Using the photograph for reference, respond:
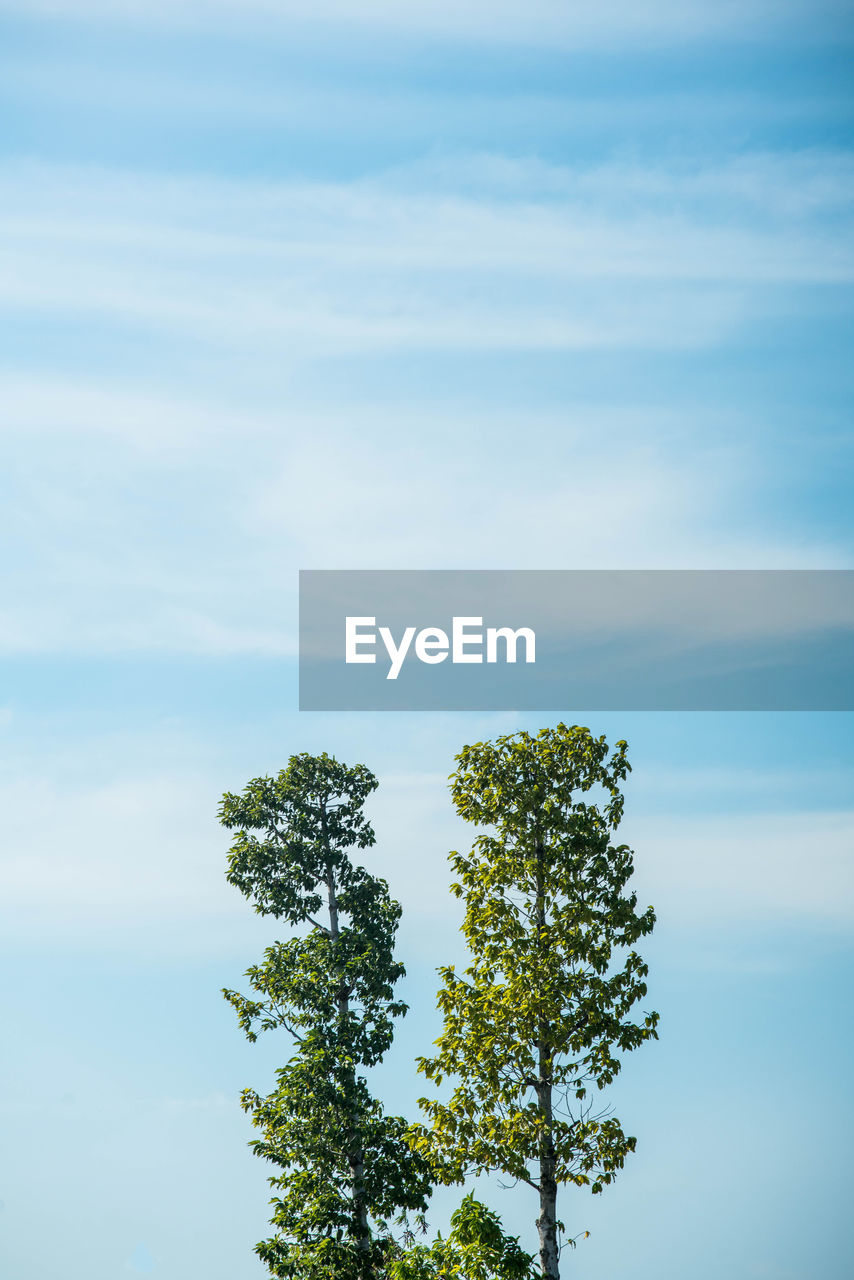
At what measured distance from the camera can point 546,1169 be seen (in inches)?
821

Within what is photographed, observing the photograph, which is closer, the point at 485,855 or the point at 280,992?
the point at 485,855

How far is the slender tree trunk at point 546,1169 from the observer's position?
2058 cm

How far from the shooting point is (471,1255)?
2072cm

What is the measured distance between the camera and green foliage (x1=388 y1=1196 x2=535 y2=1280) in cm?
2050

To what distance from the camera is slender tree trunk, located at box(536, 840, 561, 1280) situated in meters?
20.6

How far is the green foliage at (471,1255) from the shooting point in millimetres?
20500

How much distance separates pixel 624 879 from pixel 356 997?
24.1 ft

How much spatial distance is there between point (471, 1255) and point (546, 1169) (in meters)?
1.86

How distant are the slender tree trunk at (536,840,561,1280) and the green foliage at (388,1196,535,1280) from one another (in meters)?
0.33

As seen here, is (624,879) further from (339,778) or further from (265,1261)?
(265,1261)

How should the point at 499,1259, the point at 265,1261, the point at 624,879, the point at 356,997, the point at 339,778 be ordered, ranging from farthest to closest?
the point at 339,778
the point at 356,997
the point at 265,1261
the point at 624,879
the point at 499,1259

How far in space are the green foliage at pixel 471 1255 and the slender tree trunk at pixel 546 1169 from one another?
325 millimetres

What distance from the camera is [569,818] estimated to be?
74.6ft

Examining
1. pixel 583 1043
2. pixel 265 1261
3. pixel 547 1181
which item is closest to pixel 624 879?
pixel 583 1043
